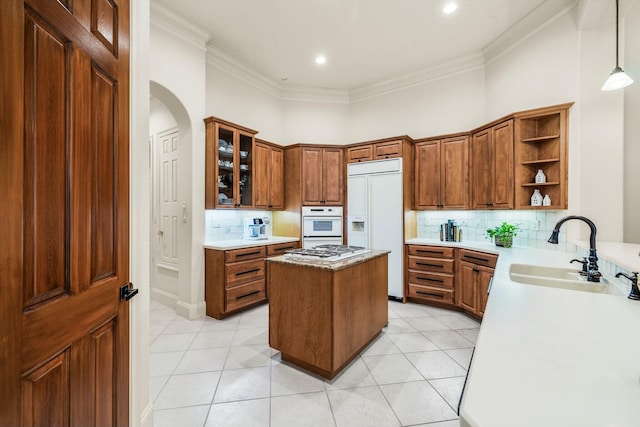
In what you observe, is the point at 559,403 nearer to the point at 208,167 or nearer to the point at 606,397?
the point at 606,397

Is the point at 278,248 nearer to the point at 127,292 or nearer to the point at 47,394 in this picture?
the point at 127,292

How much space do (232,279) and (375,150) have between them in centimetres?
286

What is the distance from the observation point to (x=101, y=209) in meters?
1.14

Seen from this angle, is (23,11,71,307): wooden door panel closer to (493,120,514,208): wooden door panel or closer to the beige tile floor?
the beige tile floor

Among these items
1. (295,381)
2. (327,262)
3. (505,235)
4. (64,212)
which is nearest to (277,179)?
(327,262)

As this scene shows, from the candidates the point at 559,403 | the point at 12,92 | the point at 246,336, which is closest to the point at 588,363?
the point at 559,403

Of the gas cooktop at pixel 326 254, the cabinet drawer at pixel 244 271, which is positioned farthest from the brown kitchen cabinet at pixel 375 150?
the cabinet drawer at pixel 244 271

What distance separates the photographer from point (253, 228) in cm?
400

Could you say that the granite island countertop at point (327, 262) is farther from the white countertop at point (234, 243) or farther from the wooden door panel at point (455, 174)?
the wooden door panel at point (455, 174)

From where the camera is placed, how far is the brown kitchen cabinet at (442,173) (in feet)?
12.4

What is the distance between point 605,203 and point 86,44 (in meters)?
Answer: 4.23

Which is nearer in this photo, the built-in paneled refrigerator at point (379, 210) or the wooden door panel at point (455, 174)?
the wooden door panel at point (455, 174)

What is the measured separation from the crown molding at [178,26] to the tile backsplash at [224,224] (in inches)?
85.5

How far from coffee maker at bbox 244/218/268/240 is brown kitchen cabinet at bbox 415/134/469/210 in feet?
8.17
